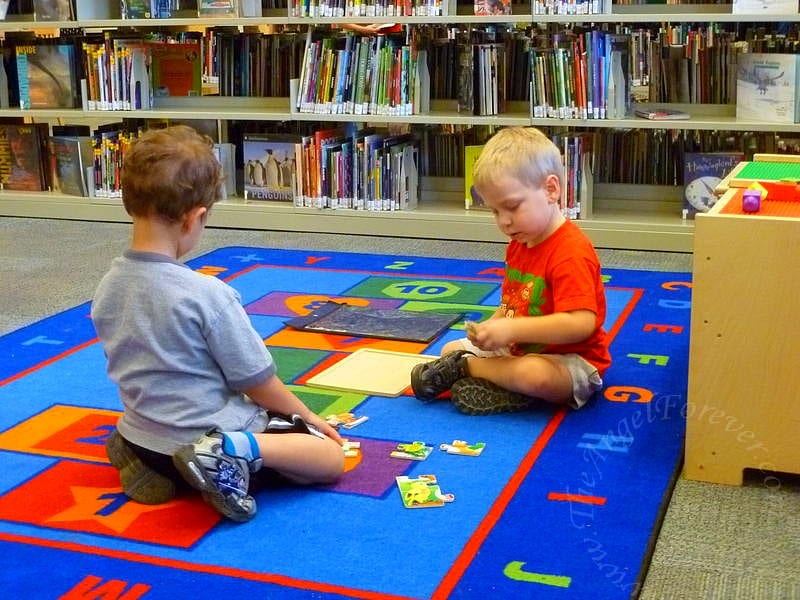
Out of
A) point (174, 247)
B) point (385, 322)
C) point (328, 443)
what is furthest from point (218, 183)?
point (385, 322)

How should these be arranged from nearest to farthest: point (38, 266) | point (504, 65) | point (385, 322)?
point (385, 322) → point (38, 266) → point (504, 65)

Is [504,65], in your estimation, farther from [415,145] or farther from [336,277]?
[336,277]

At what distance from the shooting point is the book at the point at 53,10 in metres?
4.47

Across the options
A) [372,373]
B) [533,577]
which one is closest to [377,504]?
[533,577]

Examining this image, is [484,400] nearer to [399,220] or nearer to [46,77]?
[399,220]

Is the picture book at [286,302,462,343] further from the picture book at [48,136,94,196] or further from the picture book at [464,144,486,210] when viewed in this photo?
the picture book at [48,136,94,196]

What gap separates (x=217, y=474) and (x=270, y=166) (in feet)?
9.16

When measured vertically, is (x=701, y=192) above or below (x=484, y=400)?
above

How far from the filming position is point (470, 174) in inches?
160

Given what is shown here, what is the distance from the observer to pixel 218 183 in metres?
1.75

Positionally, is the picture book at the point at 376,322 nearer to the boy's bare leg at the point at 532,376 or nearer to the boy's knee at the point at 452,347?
the boy's knee at the point at 452,347

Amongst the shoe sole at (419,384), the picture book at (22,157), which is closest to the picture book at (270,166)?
the picture book at (22,157)

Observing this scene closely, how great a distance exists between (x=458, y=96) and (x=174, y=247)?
244 centimetres

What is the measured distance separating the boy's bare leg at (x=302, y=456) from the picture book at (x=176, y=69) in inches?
122
